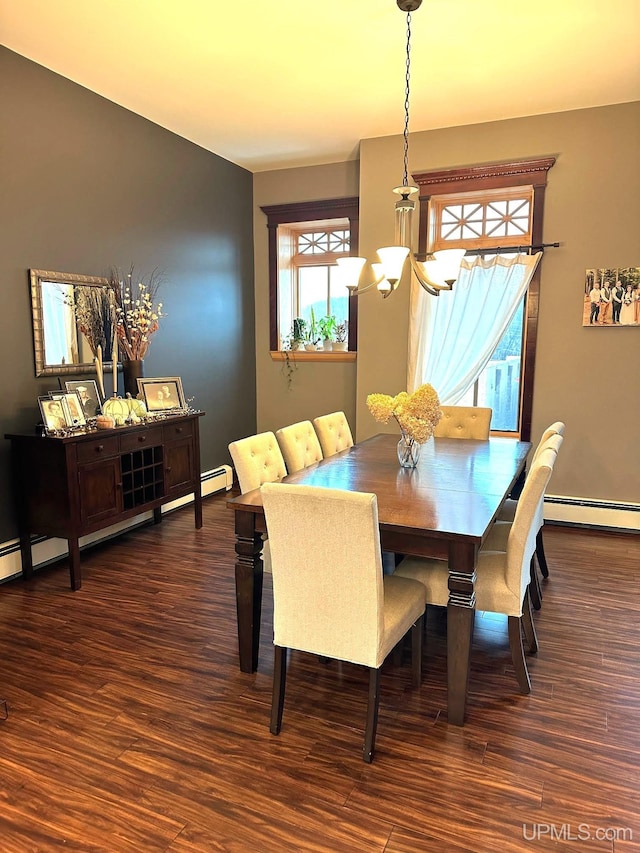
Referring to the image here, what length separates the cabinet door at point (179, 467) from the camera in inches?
164

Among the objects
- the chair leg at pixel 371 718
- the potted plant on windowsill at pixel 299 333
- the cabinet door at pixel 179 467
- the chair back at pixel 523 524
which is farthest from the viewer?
the potted plant on windowsill at pixel 299 333

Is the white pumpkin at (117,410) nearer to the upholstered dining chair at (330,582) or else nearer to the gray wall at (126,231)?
the gray wall at (126,231)

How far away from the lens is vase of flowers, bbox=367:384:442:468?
9.93 ft

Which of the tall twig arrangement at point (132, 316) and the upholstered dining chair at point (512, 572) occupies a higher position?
the tall twig arrangement at point (132, 316)

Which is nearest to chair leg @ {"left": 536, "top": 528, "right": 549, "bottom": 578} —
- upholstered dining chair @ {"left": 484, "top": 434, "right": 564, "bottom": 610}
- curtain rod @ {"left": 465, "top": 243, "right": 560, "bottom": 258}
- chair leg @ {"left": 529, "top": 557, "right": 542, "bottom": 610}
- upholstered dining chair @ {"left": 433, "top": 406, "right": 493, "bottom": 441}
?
upholstered dining chair @ {"left": 484, "top": 434, "right": 564, "bottom": 610}

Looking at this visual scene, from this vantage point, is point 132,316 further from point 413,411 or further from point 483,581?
point 483,581

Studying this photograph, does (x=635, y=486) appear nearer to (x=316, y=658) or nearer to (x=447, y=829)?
(x=316, y=658)

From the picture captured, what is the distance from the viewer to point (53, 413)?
11.2 feet

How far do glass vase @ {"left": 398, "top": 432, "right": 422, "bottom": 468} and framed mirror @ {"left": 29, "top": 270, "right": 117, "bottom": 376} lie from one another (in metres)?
2.09

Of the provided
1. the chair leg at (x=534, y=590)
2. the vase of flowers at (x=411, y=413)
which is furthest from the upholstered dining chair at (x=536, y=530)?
the vase of flowers at (x=411, y=413)

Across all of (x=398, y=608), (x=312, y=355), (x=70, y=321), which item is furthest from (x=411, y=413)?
(x=312, y=355)

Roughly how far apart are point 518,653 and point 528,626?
0.96 feet

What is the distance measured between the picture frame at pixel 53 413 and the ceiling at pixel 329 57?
6.63ft

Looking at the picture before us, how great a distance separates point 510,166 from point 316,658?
3.84 meters
